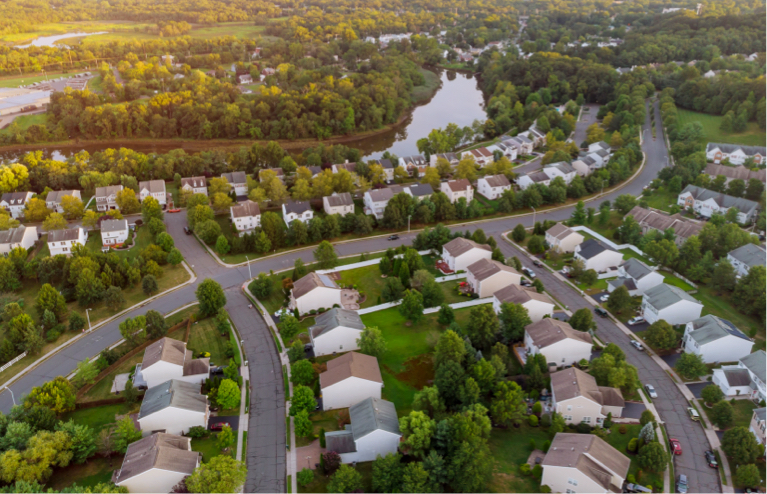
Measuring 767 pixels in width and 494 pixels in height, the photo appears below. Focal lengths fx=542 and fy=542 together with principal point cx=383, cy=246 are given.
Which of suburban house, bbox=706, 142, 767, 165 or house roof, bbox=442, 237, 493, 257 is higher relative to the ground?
house roof, bbox=442, 237, 493, 257

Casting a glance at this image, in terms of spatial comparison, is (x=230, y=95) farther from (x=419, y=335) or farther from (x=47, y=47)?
(x=419, y=335)

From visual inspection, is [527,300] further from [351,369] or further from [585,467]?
[585,467]

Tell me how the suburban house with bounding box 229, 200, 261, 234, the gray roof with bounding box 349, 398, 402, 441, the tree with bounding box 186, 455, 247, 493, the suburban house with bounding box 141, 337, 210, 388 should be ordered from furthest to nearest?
the suburban house with bounding box 229, 200, 261, 234, the suburban house with bounding box 141, 337, 210, 388, the gray roof with bounding box 349, 398, 402, 441, the tree with bounding box 186, 455, 247, 493

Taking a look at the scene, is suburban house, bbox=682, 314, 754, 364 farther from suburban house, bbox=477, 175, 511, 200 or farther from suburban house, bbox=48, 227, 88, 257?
suburban house, bbox=48, 227, 88, 257

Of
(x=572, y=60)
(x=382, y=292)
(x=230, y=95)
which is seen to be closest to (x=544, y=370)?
(x=382, y=292)

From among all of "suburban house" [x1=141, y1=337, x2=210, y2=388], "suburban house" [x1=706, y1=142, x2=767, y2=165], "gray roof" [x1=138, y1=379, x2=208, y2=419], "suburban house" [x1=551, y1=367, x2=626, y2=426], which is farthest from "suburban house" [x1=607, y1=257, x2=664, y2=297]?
"suburban house" [x1=706, y1=142, x2=767, y2=165]

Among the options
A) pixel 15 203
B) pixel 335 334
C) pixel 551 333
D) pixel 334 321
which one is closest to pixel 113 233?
pixel 15 203

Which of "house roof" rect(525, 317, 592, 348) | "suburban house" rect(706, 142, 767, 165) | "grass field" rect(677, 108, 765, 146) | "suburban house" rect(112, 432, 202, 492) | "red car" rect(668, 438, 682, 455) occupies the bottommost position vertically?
"grass field" rect(677, 108, 765, 146)
